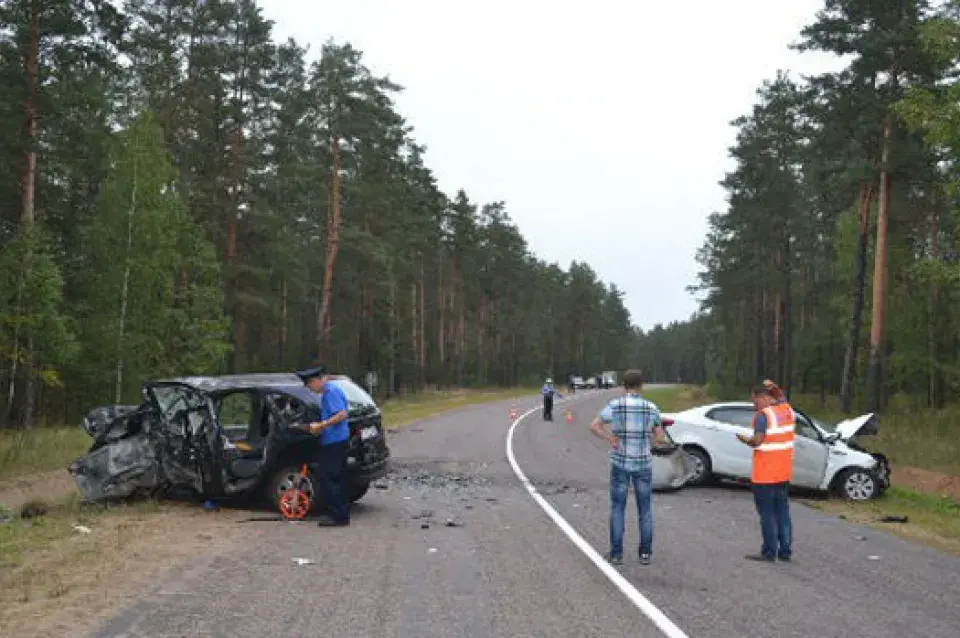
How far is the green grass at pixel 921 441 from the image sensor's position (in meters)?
18.4

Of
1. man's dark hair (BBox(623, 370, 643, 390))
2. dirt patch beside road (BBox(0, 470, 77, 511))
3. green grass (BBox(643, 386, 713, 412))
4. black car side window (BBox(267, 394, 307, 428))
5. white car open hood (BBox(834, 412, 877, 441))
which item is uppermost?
man's dark hair (BBox(623, 370, 643, 390))

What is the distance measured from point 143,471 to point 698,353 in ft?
544

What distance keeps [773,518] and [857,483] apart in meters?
6.33

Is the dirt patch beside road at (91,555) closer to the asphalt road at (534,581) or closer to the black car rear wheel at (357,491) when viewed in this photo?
the asphalt road at (534,581)

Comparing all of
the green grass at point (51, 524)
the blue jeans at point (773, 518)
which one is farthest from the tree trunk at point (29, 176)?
the blue jeans at point (773, 518)

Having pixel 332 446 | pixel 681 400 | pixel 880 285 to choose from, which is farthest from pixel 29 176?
pixel 681 400

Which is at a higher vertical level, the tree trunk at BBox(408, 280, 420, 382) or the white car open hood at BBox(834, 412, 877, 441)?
the tree trunk at BBox(408, 280, 420, 382)

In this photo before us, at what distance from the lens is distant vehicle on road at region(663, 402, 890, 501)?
45.6 ft

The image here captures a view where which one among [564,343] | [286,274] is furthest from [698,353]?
[286,274]

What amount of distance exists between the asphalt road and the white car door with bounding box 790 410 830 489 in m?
1.26

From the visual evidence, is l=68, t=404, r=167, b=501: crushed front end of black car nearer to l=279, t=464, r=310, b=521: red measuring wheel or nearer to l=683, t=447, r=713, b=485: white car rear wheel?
l=279, t=464, r=310, b=521: red measuring wheel

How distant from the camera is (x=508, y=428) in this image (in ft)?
98.6

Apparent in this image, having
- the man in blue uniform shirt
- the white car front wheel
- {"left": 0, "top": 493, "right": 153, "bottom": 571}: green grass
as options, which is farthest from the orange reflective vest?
{"left": 0, "top": 493, "right": 153, "bottom": 571}: green grass

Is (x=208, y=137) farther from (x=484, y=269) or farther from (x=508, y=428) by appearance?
(x=484, y=269)
